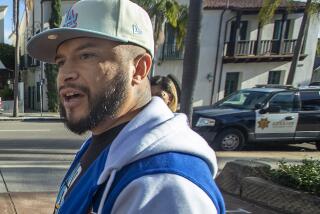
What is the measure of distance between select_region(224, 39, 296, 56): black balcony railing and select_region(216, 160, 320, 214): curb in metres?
19.9

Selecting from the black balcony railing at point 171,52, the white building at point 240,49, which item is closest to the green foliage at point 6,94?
→ the white building at point 240,49

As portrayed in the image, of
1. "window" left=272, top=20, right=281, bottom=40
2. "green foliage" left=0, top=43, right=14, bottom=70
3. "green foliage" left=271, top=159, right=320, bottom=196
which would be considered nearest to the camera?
"green foliage" left=271, top=159, right=320, bottom=196

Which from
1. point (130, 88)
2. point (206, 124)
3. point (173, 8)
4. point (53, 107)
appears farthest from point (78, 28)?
point (53, 107)

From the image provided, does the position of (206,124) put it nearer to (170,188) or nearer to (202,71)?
(170,188)

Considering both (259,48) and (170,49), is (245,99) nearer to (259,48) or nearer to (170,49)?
(170,49)

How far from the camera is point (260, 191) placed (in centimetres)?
515

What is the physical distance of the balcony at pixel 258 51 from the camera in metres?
25.3

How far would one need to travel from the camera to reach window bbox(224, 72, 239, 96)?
2591cm

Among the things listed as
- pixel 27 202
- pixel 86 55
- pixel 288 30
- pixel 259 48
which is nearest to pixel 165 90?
pixel 27 202

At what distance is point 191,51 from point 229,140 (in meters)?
4.35

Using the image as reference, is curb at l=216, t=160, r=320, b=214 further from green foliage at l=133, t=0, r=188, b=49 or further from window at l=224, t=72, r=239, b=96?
window at l=224, t=72, r=239, b=96

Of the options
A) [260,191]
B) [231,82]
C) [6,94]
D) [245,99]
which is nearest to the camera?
[260,191]

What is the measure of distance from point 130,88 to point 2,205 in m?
4.19

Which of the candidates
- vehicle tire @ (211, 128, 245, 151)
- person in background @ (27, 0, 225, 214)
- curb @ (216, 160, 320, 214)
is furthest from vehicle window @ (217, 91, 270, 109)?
person in background @ (27, 0, 225, 214)
